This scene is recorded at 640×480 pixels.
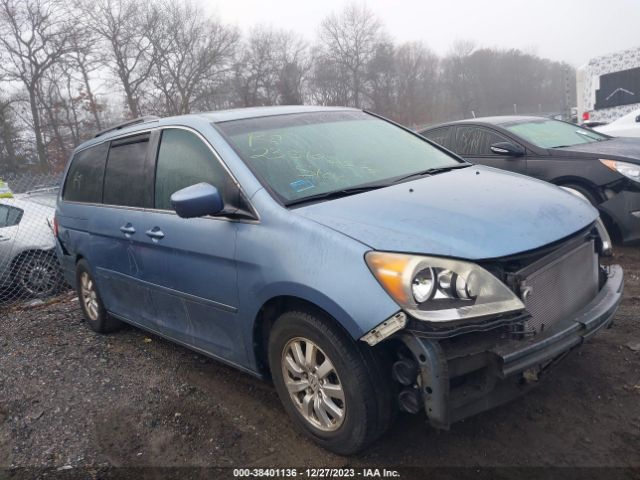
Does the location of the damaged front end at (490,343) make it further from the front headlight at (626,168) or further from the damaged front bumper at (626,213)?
the front headlight at (626,168)

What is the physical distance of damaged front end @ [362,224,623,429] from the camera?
2.29 m

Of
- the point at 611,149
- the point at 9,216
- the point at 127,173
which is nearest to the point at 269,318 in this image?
the point at 127,173

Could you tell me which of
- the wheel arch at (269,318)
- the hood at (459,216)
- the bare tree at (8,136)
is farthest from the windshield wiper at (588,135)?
the bare tree at (8,136)

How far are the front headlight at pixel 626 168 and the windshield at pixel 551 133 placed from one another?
2.87ft

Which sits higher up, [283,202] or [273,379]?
[283,202]

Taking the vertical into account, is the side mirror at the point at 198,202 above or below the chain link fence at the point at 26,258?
above

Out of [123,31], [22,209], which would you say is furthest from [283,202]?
[123,31]

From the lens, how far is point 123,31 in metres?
40.7

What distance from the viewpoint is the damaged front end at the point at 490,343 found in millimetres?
2289

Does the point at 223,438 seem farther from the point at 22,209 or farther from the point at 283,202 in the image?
the point at 22,209

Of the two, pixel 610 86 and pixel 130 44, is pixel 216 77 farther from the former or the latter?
pixel 610 86

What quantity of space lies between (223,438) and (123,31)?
43259 millimetres

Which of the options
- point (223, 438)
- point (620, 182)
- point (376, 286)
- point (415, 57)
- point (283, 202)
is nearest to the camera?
point (376, 286)

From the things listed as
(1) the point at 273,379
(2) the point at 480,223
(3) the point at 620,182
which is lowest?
(1) the point at 273,379
